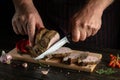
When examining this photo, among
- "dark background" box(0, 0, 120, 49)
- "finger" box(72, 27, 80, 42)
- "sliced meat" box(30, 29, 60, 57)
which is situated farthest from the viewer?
"dark background" box(0, 0, 120, 49)

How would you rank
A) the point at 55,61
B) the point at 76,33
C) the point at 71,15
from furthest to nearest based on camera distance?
the point at 71,15 → the point at 55,61 → the point at 76,33

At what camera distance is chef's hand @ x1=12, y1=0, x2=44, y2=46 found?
1.46 metres

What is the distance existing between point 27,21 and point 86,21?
259 millimetres

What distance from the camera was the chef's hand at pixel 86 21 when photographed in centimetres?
139

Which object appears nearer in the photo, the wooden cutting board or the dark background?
the wooden cutting board

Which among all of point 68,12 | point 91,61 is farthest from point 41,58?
point 68,12

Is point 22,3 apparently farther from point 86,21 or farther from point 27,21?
point 86,21

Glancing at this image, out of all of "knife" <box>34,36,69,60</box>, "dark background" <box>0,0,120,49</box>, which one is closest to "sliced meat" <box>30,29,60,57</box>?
"knife" <box>34,36,69,60</box>

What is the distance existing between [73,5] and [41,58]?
15.0 inches

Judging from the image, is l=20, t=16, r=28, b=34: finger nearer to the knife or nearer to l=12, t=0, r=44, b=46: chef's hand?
l=12, t=0, r=44, b=46: chef's hand

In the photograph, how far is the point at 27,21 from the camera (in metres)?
A: 1.46

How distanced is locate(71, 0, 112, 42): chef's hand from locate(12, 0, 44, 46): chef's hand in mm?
172

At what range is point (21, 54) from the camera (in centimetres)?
157

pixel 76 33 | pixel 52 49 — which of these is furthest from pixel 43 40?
pixel 76 33
